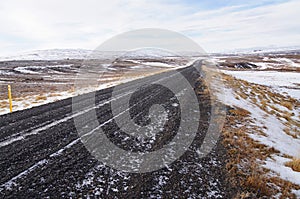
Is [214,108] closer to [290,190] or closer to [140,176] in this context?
[290,190]

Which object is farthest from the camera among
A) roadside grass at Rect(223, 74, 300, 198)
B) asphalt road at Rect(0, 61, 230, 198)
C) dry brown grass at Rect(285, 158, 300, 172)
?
dry brown grass at Rect(285, 158, 300, 172)

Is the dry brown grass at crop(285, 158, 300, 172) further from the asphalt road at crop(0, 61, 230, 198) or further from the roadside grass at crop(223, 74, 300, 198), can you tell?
the asphalt road at crop(0, 61, 230, 198)

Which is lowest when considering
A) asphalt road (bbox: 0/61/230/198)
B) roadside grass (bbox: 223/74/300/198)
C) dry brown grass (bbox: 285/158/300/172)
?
dry brown grass (bbox: 285/158/300/172)

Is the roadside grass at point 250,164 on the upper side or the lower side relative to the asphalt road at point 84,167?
lower

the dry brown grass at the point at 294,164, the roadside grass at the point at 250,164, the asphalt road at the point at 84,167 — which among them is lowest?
the dry brown grass at the point at 294,164

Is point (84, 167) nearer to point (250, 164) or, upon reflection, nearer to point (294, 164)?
point (250, 164)

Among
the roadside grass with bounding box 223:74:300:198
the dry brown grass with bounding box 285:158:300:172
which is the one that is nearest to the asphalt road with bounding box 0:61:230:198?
the roadside grass with bounding box 223:74:300:198

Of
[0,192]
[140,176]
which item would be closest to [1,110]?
[0,192]

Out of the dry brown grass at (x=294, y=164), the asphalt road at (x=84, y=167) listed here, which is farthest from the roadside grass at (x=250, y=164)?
the asphalt road at (x=84, y=167)

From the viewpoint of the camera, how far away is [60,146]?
264 inches

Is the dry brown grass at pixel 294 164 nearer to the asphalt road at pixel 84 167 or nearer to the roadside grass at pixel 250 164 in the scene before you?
the roadside grass at pixel 250 164

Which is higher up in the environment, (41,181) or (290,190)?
(41,181)

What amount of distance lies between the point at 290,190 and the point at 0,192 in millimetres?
6505

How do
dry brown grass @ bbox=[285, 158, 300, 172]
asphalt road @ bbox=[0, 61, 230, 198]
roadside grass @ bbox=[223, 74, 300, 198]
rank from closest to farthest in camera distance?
asphalt road @ bbox=[0, 61, 230, 198] → roadside grass @ bbox=[223, 74, 300, 198] → dry brown grass @ bbox=[285, 158, 300, 172]
